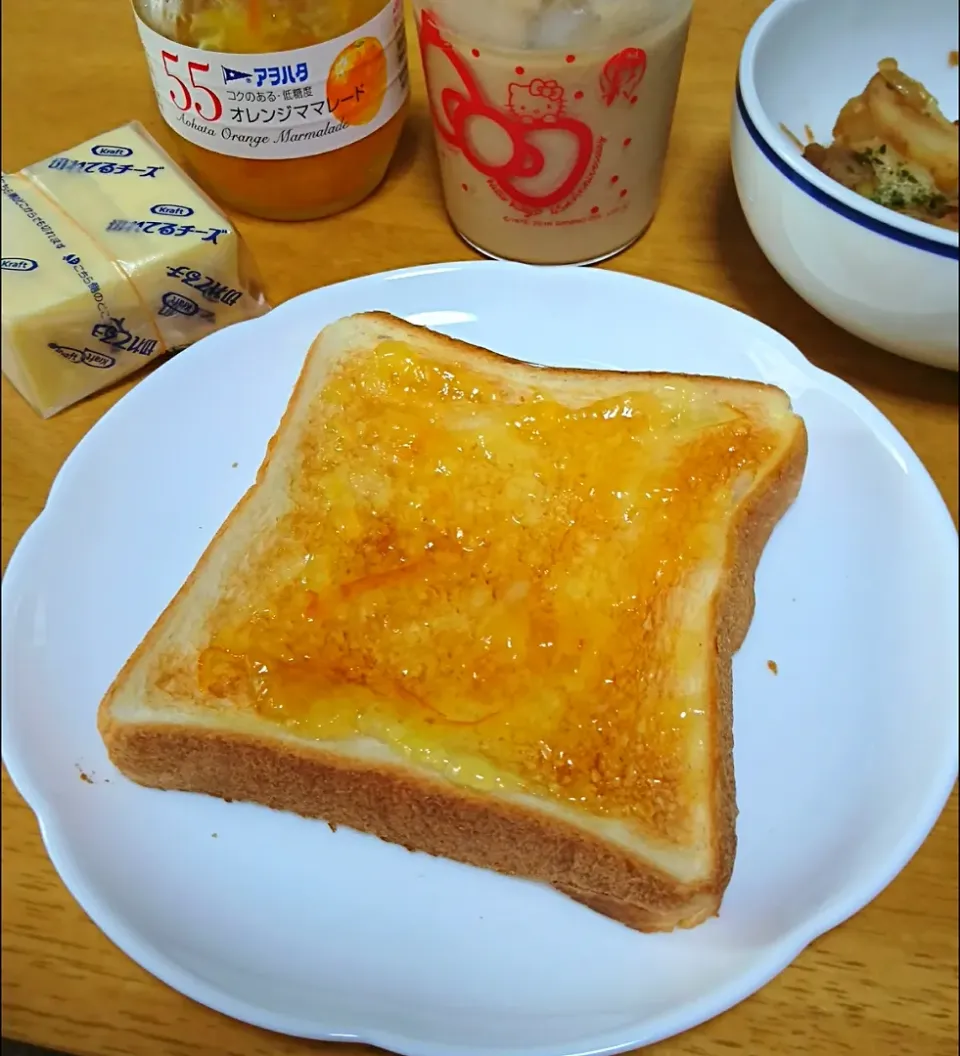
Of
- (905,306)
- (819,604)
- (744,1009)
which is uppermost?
(905,306)

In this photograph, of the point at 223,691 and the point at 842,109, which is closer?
the point at 223,691

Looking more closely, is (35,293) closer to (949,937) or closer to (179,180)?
(179,180)

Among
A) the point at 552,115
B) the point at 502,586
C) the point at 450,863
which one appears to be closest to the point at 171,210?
the point at 552,115

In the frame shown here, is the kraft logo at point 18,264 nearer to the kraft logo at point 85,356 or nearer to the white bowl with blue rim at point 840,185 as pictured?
the kraft logo at point 85,356

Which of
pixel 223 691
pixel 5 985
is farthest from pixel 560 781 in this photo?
pixel 5 985

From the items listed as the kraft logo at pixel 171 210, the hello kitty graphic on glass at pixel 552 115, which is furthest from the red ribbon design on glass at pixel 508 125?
the kraft logo at pixel 171 210

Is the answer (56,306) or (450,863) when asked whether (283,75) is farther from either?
(450,863)
